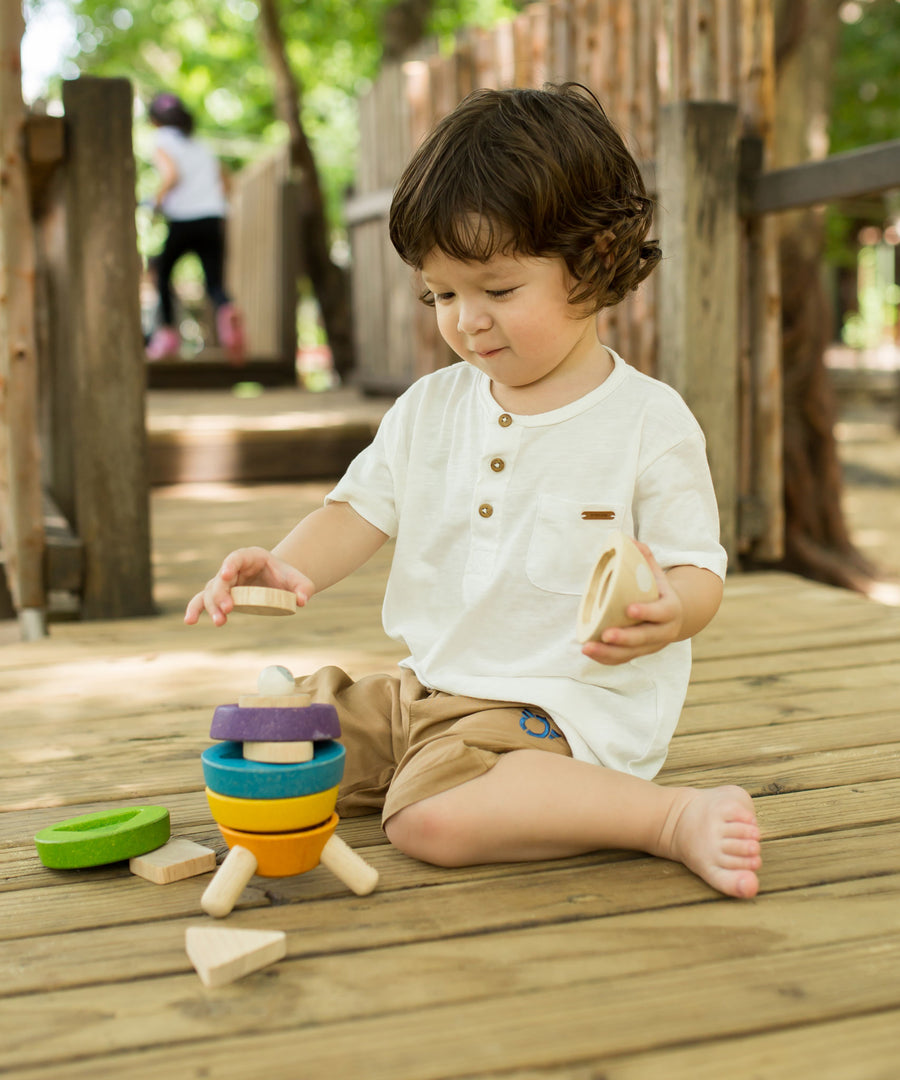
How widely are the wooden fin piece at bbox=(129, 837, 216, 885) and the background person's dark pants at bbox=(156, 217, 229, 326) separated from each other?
6.66 m

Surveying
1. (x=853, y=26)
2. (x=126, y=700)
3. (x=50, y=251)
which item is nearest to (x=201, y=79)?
(x=853, y=26)

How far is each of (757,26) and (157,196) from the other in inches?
199

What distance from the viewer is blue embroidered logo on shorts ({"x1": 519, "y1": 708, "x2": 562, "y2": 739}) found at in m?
1.68

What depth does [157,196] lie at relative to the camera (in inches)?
305

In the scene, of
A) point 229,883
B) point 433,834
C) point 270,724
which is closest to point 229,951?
point 229,883

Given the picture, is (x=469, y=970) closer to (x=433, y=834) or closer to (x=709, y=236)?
(x=433, y=834)

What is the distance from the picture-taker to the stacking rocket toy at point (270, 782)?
4.55ft

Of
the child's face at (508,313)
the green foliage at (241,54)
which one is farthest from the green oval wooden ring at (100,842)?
the green foliage at (241,54)

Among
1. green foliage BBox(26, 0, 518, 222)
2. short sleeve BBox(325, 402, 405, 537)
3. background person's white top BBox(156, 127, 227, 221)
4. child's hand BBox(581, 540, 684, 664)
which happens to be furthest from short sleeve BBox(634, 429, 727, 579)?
green foliage BBox(26, 0, 518, 222)

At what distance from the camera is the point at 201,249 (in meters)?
7.77

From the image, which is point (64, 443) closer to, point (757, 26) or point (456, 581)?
point (456, 581)

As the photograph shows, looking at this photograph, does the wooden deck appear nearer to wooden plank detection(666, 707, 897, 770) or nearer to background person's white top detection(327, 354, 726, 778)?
wooden plank detection(666, 707, 897, 770)

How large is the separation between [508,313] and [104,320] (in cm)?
153

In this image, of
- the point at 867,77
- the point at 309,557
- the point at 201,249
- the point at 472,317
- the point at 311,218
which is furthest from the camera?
the point at 867,77
